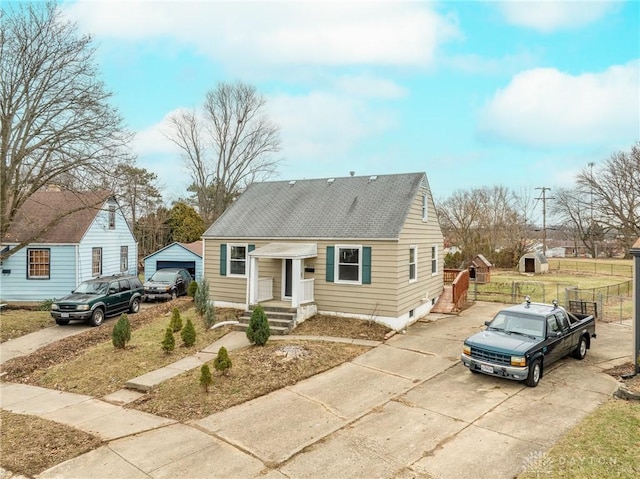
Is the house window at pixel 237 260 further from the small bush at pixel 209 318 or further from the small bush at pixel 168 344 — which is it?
the small bush at pixel 168 344

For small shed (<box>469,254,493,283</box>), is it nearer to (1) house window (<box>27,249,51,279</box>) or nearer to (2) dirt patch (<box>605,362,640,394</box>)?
(2) dirt patch (<box>605,362,640,394</box>)

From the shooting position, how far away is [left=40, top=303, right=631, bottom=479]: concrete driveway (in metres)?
5.69

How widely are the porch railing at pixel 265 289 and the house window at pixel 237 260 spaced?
154 centimetres

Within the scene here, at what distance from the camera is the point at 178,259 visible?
986 inches

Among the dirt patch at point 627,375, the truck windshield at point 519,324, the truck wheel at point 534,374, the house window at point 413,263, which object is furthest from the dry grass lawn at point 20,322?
the dirt patch at point 627,375

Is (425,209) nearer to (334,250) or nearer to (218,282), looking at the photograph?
(334,250)

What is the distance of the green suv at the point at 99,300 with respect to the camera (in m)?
15.6

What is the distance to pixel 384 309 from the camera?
13844 mm

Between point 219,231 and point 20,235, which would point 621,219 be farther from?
point 20,235

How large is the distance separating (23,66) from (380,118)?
16.6 meters

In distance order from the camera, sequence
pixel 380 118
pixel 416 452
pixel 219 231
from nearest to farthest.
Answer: pixel 416 452 < pixel 219 231 < pixel 380 118

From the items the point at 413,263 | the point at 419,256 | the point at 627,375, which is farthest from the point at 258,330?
the point at 627,375

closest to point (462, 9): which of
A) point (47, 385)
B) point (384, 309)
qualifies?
point (384, 309)

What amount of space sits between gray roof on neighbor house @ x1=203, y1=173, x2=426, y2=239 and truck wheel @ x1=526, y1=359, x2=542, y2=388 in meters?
6.14
